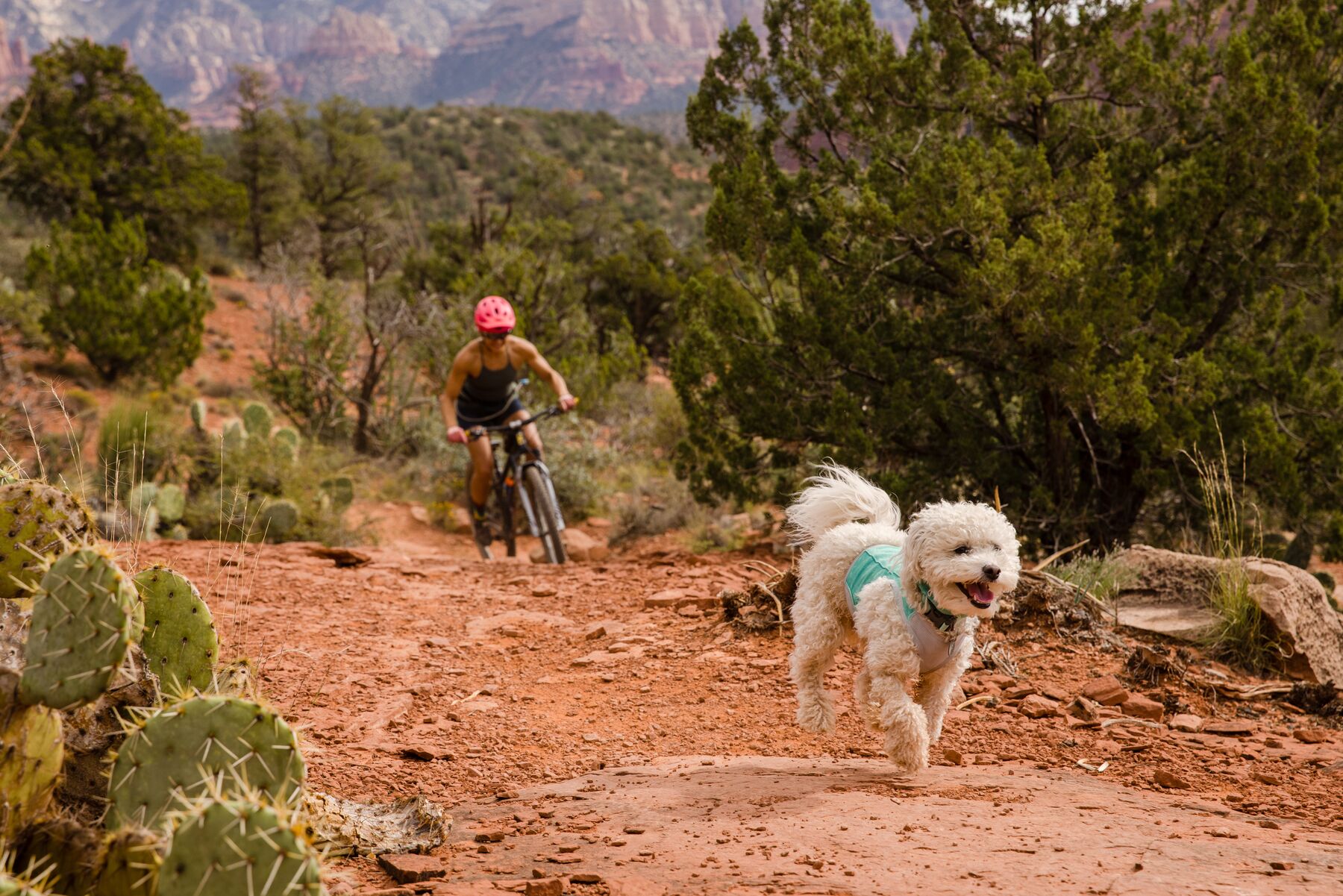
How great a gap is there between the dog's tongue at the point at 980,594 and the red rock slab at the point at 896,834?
70 cm

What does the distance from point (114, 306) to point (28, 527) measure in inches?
626

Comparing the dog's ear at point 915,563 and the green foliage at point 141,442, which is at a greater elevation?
the dog's ear at point 915,563

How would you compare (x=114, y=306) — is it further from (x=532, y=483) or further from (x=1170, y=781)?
(x=1170, y=781)

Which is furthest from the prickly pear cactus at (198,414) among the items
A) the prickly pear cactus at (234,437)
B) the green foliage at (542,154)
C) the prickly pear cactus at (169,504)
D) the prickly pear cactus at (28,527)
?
the green foliage at (542,154)

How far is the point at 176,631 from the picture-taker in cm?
340

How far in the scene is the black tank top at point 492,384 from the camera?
8461 mm

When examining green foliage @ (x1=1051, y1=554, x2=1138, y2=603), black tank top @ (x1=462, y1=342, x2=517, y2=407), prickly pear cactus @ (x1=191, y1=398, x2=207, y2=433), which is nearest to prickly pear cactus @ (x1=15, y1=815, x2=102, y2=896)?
green foliage @ (x1=1051, y1=554, x2=1138, y2=603)

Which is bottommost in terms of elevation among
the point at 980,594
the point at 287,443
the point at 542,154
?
the point at 287,443

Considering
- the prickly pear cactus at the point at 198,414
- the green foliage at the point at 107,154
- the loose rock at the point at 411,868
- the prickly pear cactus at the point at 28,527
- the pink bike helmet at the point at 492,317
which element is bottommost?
the loose rock at the point at 411,868

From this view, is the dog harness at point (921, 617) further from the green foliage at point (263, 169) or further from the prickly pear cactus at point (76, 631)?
the green foliage at point (263, 169)

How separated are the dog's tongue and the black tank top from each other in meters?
5.23

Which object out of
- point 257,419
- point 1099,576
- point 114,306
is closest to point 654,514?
point 257,419

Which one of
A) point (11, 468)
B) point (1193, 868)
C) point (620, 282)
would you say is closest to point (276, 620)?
point (11, 468)

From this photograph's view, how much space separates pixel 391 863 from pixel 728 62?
803 cm
